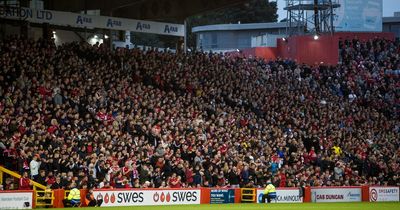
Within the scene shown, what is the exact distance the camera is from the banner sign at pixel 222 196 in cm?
3338

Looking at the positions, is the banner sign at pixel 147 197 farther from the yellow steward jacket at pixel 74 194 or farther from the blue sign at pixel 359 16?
the blue sign at pixel 359 16

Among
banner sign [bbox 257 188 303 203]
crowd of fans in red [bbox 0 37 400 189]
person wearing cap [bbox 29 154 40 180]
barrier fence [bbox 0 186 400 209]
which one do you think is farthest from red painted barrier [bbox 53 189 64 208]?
banner sign [bbox 257 188 303 203]

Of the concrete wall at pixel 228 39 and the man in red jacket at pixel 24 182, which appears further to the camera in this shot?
the concrete wall at pixel 228 39

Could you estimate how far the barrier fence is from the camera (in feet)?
93.9

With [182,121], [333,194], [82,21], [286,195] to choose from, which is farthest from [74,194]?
[82,21]

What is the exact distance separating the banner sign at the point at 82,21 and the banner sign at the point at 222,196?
13072mm

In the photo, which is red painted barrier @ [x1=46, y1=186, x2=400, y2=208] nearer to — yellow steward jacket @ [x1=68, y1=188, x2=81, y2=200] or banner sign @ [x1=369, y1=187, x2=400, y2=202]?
banner sign @ [x1=369, y1=187, x2=400, y2=202]

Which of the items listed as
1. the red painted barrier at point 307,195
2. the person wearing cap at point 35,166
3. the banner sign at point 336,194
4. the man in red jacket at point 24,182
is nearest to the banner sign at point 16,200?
the man in red jacket at point 24,182

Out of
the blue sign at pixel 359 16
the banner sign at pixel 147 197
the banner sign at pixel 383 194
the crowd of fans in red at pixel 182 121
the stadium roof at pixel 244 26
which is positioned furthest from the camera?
the stadium roof at pixel 244 26

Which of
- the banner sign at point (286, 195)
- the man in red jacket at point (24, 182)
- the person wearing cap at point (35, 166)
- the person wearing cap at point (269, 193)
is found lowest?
the banner sign at point (286, 195)

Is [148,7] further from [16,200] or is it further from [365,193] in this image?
[16,200]

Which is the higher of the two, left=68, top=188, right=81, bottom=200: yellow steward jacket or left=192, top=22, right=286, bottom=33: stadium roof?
left=192, top=22, right=286, bottom=33: stadium roof

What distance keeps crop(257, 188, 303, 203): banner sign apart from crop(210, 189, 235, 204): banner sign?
4.15 ft

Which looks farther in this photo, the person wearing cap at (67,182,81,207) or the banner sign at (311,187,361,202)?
the banner sign at (311,187,361,202)
